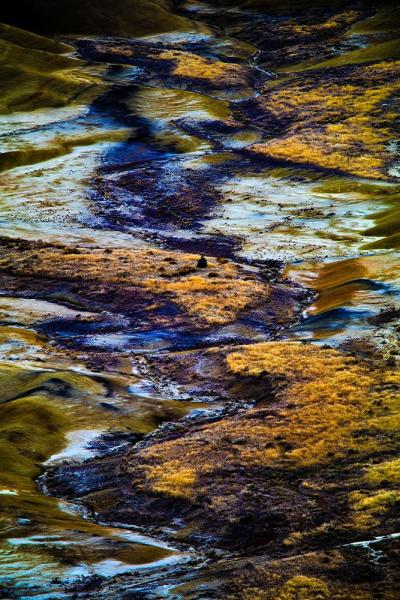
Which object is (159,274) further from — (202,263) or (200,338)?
(200,338)

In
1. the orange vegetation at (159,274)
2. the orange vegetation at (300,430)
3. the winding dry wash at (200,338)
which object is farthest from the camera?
the orange vegetation at (159,274)

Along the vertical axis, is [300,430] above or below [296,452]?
below

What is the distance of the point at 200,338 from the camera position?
68.1 m

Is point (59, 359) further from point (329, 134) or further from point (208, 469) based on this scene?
point (329, 134)

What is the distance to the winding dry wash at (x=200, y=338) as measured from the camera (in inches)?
1404

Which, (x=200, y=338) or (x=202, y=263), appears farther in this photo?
(x=202, y=263)

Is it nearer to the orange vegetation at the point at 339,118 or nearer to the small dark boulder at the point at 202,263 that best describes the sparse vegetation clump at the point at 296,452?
the small dark boulder at the point at 202,263

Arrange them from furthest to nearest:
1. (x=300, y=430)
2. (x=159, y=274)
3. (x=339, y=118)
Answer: (x=339, y=118) < (x=159, y=274) < (x=300, y=430)

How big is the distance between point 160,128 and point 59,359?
86.9 metres

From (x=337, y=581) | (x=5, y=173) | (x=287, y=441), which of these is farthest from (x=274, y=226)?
(x=337, y=581)

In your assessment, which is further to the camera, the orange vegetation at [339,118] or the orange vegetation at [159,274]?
the orange vegetation at [339,118]

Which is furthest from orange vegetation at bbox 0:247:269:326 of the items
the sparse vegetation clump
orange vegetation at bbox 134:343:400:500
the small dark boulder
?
the sparse vegetation clump

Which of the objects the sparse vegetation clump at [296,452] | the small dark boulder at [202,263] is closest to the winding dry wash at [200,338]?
the sparse vegetation clump at [296,452]

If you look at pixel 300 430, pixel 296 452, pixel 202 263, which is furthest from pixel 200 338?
pixel 296 452
